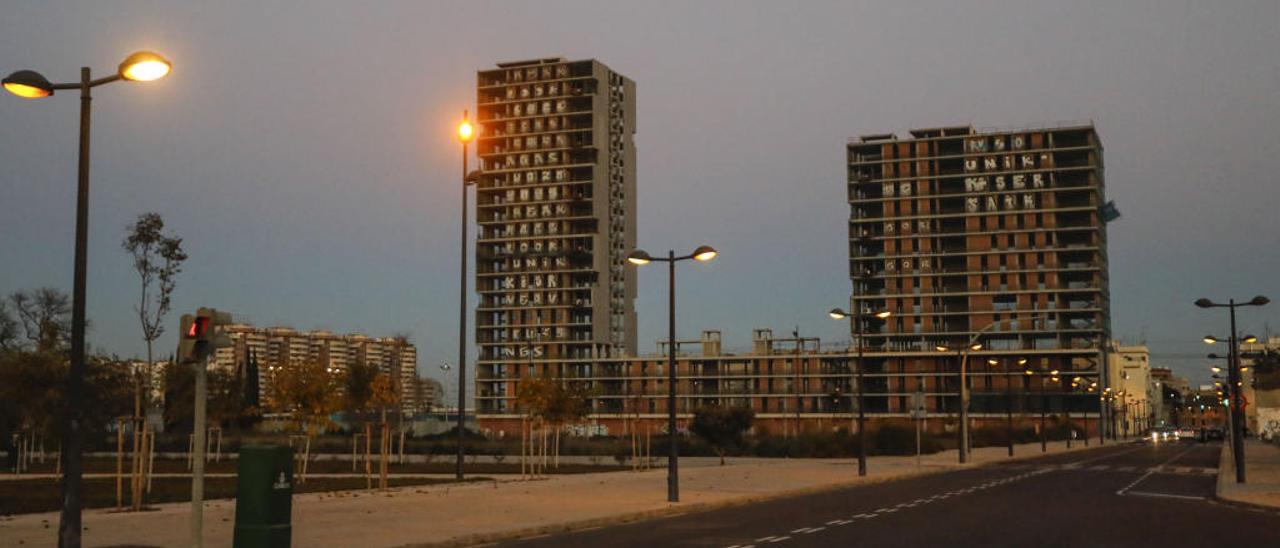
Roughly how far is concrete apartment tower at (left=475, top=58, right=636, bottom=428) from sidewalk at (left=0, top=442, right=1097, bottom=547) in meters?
119

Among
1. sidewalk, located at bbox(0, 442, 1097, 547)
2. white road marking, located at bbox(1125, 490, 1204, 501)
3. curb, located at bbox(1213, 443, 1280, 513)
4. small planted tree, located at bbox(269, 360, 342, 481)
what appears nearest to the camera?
sidewalk, located at bbox(0, 442, 1097, 547)

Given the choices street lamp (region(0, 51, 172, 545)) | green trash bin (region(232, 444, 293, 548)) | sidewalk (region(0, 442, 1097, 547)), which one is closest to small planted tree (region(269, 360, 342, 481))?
sidewalk (region(0, 442, 1097, 547))

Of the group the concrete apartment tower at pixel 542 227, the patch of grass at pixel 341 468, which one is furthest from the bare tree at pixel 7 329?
the concrete apartment tower at pixel 542 227

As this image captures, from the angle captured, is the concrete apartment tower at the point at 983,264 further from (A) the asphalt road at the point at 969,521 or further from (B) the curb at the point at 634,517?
(A) the asphalt road at the point at 969,521

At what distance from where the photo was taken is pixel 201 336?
47.1 ft

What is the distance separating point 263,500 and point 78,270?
3.59 metres

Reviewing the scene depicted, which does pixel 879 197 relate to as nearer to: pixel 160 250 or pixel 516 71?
pixel 516 71

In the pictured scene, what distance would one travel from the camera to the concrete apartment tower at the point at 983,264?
143125 millimetres

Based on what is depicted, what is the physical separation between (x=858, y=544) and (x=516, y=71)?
501 ft

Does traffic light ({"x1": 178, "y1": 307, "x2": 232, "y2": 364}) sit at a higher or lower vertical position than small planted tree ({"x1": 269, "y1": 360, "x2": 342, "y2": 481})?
higher

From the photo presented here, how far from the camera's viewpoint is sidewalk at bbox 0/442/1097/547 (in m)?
19.5

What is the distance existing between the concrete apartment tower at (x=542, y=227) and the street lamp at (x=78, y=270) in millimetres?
143527

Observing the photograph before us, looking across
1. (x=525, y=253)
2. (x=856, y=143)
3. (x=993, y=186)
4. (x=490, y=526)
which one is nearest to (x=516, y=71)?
(x=525, y=253)

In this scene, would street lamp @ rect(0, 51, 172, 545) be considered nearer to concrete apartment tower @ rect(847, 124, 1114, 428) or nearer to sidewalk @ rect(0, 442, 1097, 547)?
sidewalk @ rect(0, 442, 1097, 547)
